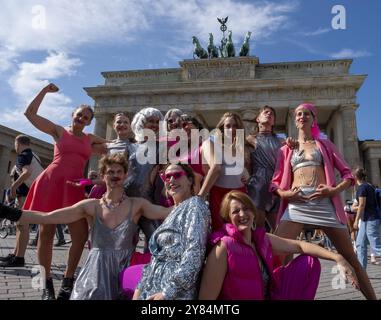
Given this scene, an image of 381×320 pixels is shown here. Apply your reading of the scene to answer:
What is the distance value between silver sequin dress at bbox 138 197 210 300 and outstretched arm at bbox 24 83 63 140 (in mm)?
2216

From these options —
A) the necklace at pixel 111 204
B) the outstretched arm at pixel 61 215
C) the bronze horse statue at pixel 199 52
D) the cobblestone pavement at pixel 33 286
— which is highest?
the bronze horse statue at pixel 199 52

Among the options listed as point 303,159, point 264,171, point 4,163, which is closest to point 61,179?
point 264,171

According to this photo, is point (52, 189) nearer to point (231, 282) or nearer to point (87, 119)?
point (87, 119)

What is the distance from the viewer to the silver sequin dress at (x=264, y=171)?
394 cm

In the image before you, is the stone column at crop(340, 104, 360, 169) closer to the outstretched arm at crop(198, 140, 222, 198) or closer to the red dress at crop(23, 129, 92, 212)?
the outstretched arm at crop(198, 140, 222, 198)

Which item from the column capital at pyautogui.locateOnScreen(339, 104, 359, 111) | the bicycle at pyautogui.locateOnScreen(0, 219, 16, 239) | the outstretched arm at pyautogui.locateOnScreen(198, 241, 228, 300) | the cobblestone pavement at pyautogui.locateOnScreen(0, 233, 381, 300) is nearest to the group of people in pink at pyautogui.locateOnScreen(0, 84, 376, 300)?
the outstretched arm at pyautogui.locateOnScreen(198, 241, 228, 300)

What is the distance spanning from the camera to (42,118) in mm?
3803

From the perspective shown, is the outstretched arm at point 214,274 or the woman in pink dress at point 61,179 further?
the woman in pink dress at point 61,179

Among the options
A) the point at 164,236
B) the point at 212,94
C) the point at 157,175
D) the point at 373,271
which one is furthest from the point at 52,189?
the point at 212,94

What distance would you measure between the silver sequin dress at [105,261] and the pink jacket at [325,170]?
5.48 ft

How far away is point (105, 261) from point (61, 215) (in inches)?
20.6

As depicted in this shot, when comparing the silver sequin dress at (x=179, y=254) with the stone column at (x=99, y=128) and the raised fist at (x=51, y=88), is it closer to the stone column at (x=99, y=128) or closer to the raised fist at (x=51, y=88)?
the raised fist at (x=51, y=88)

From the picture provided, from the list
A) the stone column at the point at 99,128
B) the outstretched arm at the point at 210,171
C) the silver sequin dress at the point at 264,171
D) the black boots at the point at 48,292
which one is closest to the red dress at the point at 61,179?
the black boots at the point at 48,292
